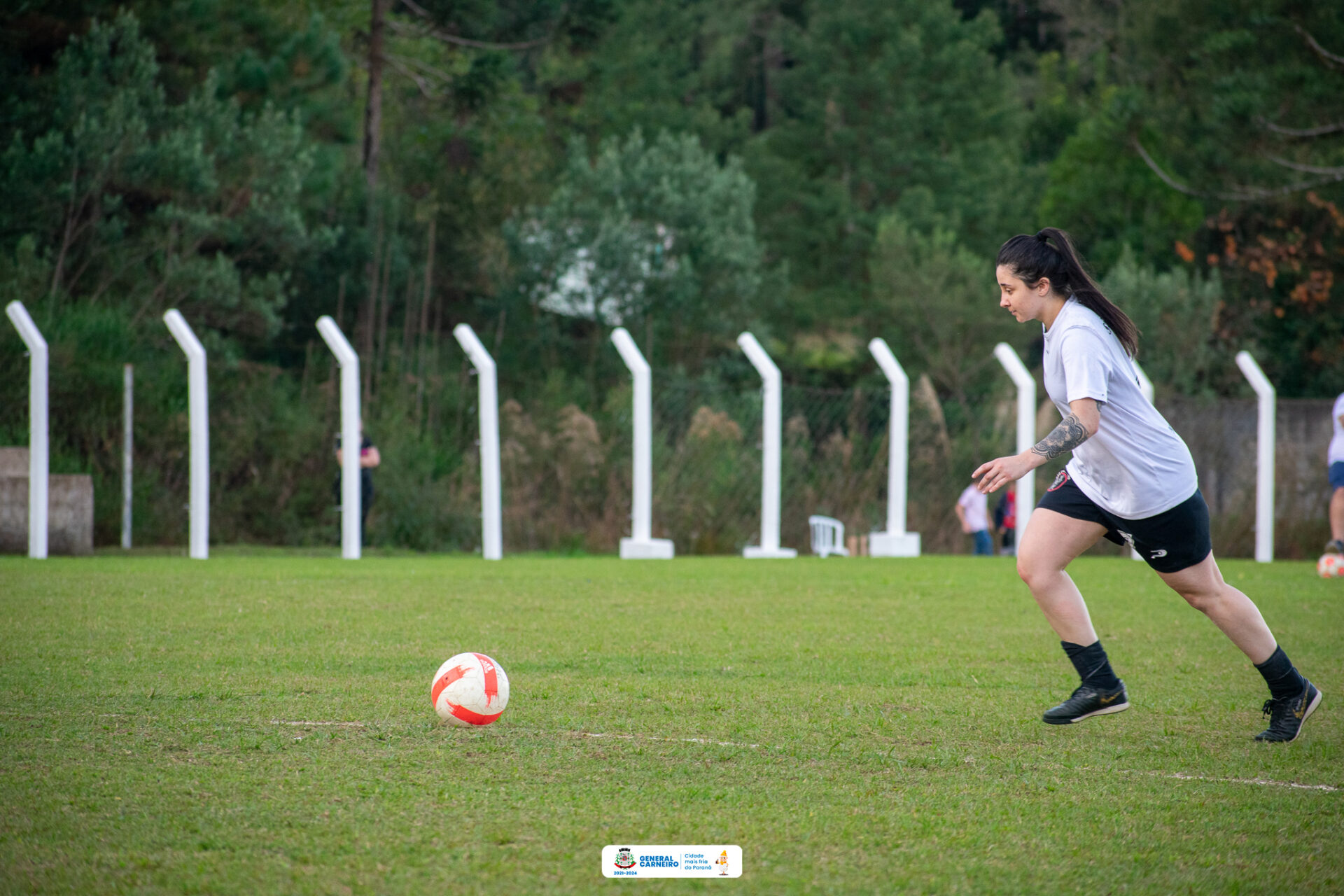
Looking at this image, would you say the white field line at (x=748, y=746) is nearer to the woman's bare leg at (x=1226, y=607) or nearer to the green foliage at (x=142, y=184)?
the woman's bare leg at (x=1226, y=607)

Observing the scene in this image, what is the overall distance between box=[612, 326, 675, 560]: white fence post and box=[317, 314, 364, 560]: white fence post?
273 cm

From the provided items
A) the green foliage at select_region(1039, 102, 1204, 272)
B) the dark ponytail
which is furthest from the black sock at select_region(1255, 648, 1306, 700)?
the green foliage at select_region(1039, 102, 1204, 272)

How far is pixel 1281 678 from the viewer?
16.2 ft

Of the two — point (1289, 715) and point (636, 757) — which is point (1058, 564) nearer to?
point (1289, 715)

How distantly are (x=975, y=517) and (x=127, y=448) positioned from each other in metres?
10.5

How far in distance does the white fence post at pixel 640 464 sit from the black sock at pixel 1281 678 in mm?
9031

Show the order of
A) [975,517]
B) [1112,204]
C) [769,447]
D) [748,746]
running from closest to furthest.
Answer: [748,746] → [769,447] → [975,517] → [1112,204]

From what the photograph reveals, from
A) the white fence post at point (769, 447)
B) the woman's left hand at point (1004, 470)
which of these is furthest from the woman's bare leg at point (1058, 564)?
the white fence post at point (769, 447)

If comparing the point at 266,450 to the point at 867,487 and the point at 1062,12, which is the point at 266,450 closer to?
the point at 867,487

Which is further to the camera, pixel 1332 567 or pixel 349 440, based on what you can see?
pixel 349 440

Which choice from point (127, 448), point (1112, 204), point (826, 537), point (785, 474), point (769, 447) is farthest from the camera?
point (1112, 204)

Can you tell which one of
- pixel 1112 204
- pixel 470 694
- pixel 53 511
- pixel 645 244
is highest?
pixel 1112 204

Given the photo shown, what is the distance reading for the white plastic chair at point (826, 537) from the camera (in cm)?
1582

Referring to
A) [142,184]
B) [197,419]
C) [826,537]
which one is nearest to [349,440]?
[197,419]
